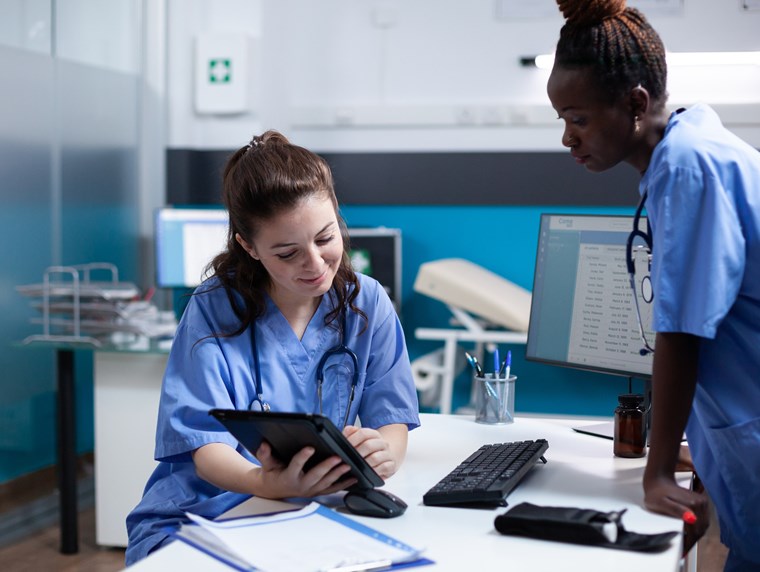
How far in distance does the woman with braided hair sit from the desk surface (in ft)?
→ 0.39

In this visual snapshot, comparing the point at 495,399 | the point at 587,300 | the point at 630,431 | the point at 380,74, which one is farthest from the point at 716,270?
the point at 380,74

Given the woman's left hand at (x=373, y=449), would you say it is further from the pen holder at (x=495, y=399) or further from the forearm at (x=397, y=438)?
the pen holder at (x=495, y=399)

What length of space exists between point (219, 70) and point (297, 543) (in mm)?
3286

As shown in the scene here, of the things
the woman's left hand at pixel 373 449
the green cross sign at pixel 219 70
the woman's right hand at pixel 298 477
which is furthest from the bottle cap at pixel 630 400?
the green cross sign at pixel 219 70

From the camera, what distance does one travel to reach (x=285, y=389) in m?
1.54

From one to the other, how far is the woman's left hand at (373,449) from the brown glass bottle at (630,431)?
0.40m

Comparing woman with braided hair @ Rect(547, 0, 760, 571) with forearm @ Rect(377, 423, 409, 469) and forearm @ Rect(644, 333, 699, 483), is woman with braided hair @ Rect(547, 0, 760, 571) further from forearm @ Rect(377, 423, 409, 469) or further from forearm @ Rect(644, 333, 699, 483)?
forearm @ Rect(377, 423, 409, 469)

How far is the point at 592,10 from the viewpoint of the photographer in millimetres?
1291

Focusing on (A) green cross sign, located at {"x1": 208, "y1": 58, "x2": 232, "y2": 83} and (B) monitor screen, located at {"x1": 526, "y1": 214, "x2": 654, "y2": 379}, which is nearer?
(B) monitor screen, located at {"x1": 526, "y1": 214, "x2": 654, "y2": 379}

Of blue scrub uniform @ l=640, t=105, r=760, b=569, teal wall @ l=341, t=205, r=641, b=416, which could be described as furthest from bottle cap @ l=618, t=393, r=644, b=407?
teal wall @ l=341, t=205, r=641, b=416

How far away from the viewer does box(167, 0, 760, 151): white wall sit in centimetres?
400

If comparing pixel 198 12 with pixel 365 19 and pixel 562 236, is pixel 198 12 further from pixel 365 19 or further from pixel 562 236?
pixel 562 236

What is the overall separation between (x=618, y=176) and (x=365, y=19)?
1.27 m

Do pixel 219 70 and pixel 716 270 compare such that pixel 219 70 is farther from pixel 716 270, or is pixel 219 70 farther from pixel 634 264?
pixel 716 270
